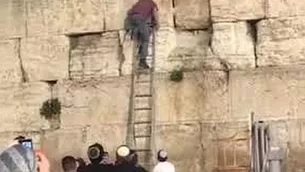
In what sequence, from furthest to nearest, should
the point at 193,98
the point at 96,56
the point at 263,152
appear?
1. the point at 96,56
2. the point at 193,98
3. the point at 263,152

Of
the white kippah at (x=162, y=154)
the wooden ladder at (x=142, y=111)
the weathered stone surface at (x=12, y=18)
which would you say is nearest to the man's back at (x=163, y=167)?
the white kippah at (x=162, y=154)

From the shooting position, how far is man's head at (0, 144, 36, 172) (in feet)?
16.2

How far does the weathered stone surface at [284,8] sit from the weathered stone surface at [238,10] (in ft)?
0.30

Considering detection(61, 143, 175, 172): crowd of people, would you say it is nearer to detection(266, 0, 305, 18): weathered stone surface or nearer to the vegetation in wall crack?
the vegetation in wall crack

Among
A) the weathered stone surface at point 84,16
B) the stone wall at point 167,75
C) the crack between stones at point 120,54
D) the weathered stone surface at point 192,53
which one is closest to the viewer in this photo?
the stone wall at point 167,75

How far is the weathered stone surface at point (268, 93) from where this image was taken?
11258 mm

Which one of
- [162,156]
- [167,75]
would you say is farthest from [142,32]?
[162,156]

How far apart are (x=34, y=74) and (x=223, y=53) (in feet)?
8.91

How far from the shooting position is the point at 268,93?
11.4 m

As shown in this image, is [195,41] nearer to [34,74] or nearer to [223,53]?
[223,53]

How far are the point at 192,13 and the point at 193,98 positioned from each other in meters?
1.19

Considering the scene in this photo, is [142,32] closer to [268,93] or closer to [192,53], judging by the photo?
[192,53]

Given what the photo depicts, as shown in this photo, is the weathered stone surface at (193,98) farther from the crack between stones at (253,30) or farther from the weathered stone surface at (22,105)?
→ the weathered stone surface at (22,105)

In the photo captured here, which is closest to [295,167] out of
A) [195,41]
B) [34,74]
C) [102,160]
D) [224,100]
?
[224,100]
